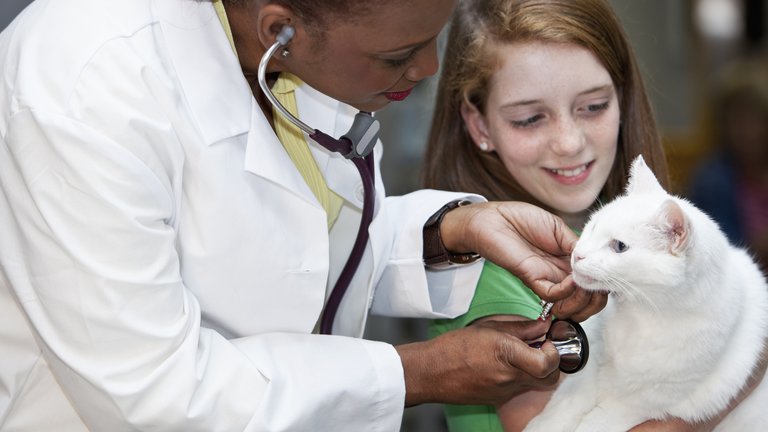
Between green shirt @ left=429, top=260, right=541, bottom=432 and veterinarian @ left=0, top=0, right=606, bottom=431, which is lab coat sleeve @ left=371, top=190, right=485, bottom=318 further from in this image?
veterinarian @ left=0, top=0, right=606, bottom=431

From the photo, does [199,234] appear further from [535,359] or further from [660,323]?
[660,323]

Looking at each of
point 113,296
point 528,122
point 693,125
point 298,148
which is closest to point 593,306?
point 528,122

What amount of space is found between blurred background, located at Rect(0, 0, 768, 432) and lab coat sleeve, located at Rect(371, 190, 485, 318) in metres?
0.48

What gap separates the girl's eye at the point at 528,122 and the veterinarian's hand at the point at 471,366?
421 mm

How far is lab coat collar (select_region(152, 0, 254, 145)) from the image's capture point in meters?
1.14

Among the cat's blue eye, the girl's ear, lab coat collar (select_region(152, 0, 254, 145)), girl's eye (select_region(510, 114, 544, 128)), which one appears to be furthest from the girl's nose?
lab coat collar (select_region(152, 0, 254, 145))

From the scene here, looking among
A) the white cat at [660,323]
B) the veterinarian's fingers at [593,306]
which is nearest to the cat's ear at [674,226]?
the white cat at [660,323]

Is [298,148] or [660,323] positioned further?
[298,148]

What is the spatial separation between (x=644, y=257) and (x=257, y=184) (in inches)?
21.1

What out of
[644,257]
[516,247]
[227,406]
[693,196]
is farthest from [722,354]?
[693,196]

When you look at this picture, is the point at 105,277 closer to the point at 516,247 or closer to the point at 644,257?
the point at 516,247

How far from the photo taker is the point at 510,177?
1672 millimetres

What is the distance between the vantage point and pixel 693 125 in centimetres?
533

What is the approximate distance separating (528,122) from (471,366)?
510 mm
